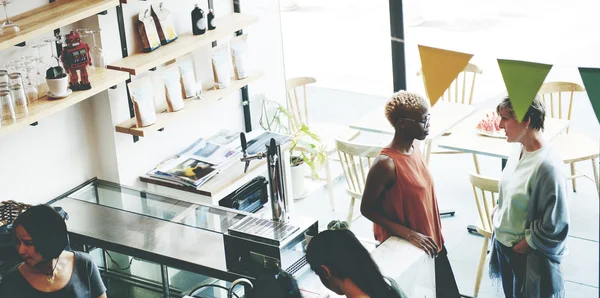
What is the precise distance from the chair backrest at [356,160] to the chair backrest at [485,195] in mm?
595

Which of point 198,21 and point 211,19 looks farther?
point 211,19

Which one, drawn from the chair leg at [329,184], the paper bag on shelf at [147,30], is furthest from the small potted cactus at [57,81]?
the chair leg at [329,184]

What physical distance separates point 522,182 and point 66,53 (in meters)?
1.98

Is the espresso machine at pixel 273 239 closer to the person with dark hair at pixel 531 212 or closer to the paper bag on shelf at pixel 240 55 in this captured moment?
the person with dark hair at pixel 531 212

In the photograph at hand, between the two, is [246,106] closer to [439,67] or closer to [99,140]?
[99,140]

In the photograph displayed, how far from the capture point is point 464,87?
4938mm

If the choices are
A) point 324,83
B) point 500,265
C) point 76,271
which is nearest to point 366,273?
point 76,271

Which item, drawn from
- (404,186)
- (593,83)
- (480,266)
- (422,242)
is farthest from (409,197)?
(480,266)

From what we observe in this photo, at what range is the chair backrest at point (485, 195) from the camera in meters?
4.23

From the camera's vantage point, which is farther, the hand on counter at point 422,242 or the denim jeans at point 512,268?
the denim jeans at point 512,268

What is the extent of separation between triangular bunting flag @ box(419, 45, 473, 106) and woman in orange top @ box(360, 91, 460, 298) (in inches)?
6.3

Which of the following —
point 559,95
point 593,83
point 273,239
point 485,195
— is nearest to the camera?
point 593,83

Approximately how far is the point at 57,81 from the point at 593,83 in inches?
82.7

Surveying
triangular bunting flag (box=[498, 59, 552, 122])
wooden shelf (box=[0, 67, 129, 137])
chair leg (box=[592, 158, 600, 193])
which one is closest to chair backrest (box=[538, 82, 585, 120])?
chair leg (box=[592, 158, 600, 193])
